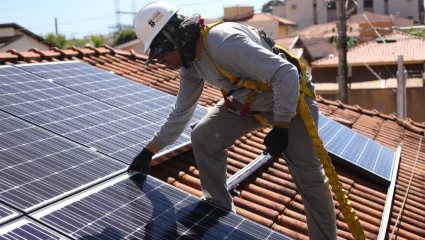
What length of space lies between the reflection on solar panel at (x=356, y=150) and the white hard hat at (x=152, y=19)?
10.5 feet

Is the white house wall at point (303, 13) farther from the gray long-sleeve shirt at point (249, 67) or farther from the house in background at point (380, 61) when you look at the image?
the gray long-sleeve shirt at point (249, 67)

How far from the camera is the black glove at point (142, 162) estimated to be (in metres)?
4.45

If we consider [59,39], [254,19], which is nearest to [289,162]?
[59,39]

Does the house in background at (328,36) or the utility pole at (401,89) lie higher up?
the utility pole at (401,89)

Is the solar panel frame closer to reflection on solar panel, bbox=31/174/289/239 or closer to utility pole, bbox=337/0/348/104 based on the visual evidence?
reflection on solar panel, bbox=31/174/289/239

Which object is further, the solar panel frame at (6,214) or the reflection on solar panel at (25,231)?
the solar panel frame at (6,214)

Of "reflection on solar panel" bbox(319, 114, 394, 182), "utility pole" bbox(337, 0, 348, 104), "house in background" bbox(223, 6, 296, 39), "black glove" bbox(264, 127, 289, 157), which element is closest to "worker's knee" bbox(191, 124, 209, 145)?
"black glove" bbox(264, 127, 289, 157)

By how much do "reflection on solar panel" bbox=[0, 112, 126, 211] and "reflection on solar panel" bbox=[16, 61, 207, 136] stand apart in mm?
1431

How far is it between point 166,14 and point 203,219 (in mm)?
1509

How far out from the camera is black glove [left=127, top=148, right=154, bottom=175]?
4453 mm

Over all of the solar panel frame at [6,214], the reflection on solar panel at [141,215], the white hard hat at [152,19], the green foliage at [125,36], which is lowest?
the green foliage at [125,36]

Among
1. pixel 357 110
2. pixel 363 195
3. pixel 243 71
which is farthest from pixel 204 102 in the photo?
pixel 357 110

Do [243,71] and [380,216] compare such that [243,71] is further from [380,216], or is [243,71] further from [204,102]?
[204,102]

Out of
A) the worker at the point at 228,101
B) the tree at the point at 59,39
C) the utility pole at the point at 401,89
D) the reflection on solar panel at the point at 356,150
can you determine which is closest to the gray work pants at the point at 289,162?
the worker at the point at 228,101
